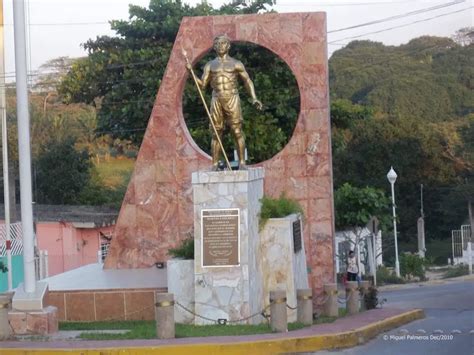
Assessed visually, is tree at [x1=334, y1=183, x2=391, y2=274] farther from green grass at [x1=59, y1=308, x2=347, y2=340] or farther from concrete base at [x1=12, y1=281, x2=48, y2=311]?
concrete base at [x1=12, y1=281, x2=48, y2=311]

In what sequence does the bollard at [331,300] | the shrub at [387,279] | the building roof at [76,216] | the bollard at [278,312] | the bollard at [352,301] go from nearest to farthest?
1. the bollard at [278,312]
2. the bollard at [331,300]
3. the bollard at [352,301]
4. the building roof at [76,216]
5. the shrub at [387,279]

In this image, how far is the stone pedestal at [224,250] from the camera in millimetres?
15797

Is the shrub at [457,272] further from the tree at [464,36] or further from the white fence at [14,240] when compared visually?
the tree at [464,36]

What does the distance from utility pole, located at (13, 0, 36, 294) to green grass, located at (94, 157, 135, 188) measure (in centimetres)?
4280

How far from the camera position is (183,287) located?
16.3 m

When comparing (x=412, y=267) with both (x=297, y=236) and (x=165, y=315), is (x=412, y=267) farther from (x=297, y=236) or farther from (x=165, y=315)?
(x=165, y=315)

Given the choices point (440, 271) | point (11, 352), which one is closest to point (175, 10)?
point (440, 271)

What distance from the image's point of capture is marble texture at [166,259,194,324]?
16281mm

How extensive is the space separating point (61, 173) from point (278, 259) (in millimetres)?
28679

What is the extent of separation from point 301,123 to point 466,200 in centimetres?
3238

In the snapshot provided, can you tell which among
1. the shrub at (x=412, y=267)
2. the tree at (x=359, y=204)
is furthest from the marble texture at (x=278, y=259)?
the shrub at (x=412, y=267)

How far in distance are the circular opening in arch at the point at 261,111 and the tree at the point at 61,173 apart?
515 inches

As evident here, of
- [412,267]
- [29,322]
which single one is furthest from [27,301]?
[412,267]

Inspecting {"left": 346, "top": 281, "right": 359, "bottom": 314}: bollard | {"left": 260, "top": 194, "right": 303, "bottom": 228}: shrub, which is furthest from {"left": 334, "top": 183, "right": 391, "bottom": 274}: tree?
{"left": 260, "top": 194, "right": 303, "bottom": 228}: shrub
